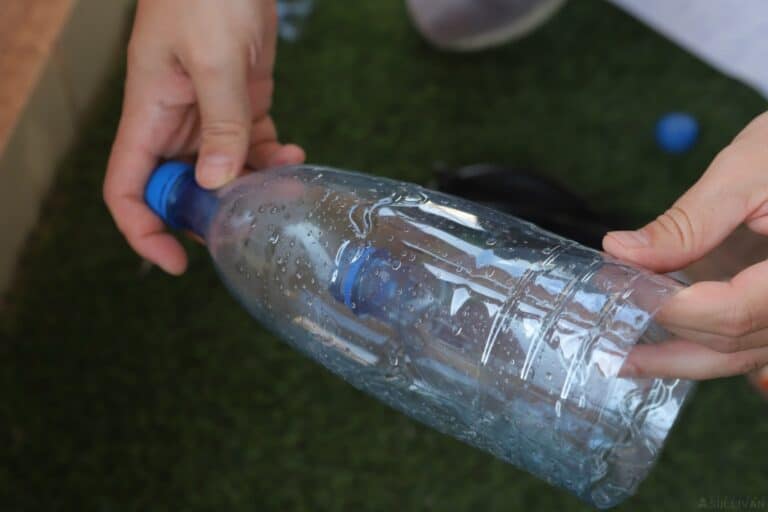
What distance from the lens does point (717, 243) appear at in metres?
0.73

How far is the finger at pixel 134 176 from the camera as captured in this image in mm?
917

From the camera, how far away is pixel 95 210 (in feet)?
4.71

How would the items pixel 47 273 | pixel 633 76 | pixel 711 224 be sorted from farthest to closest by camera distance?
pixel 633 76, pixel 47 273, pixel 711 224

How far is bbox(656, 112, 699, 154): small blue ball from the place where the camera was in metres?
1.44

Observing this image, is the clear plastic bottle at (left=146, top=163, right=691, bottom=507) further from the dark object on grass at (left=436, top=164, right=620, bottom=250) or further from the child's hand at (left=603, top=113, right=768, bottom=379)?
the dark object on grass at (left=436, top=164, right=620, bottom=250)

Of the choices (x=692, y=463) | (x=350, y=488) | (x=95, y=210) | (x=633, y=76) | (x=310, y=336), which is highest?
(x=633, y=76)

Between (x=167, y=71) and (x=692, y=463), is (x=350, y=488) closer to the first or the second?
(x=692, y=463)

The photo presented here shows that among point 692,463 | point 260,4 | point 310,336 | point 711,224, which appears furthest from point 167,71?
point 692,463

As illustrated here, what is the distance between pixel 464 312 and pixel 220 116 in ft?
1.04

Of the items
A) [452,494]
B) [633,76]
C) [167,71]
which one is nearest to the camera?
[167,71]

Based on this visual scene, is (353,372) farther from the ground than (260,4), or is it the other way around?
(260,4)

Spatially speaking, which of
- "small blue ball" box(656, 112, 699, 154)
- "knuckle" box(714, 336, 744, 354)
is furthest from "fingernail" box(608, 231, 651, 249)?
"small blue ball" box(656, 112, 699, 154)

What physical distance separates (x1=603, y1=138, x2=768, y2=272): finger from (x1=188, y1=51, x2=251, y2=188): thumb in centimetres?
39

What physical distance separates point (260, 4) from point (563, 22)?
0.85m
